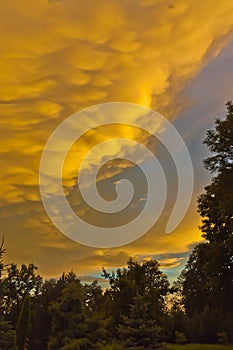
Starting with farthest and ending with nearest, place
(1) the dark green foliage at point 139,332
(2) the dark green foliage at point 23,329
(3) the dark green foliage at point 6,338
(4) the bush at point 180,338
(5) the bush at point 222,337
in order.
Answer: (5) the bush at point 222,337
(4) the bush at point 180,338
(2) the dark green foliage at point 23,329
(3) the dark green foliage at point 6,338
(1) the dark green foliage at point 139,332

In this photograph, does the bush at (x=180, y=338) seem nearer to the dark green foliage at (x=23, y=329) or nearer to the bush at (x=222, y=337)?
the bush at (x=222, y=337)

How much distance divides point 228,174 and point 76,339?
41.7 ft

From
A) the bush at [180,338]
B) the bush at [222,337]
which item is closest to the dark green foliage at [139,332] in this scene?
the bush at [180,338]

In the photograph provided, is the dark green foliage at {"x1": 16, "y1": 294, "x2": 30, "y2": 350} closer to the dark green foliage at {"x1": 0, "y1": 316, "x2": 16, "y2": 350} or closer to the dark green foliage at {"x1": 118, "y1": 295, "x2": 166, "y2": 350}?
the dark green foliage at {"x1": 0, "y1": 316, "x2": 16, "y2": 350}

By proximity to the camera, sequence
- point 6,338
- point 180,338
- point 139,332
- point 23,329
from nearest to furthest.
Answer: point 139,332 → point 6,338 → point 23,329 → point 180,338

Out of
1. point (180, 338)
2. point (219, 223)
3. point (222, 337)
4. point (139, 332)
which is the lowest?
point (139, 332)

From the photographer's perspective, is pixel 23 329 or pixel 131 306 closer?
pixel 131 306

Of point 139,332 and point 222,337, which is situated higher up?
point 222,337

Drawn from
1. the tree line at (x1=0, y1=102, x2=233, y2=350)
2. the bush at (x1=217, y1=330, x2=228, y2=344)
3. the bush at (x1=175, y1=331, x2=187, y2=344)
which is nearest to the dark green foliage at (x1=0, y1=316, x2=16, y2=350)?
the tree line at (x1=0, y1=102, x2=233, y2=350)

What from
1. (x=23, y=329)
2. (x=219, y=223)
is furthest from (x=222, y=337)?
(x=23, y=329)

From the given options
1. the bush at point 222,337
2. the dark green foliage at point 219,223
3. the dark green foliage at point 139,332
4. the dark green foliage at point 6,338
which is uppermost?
the dark green foliage at point 219,223

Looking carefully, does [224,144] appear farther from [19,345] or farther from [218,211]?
[19,345]

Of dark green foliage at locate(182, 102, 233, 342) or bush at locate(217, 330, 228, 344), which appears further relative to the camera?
bush at locate(217, 330, 228, 344)

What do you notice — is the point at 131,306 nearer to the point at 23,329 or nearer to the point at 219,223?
the point at 23,329
